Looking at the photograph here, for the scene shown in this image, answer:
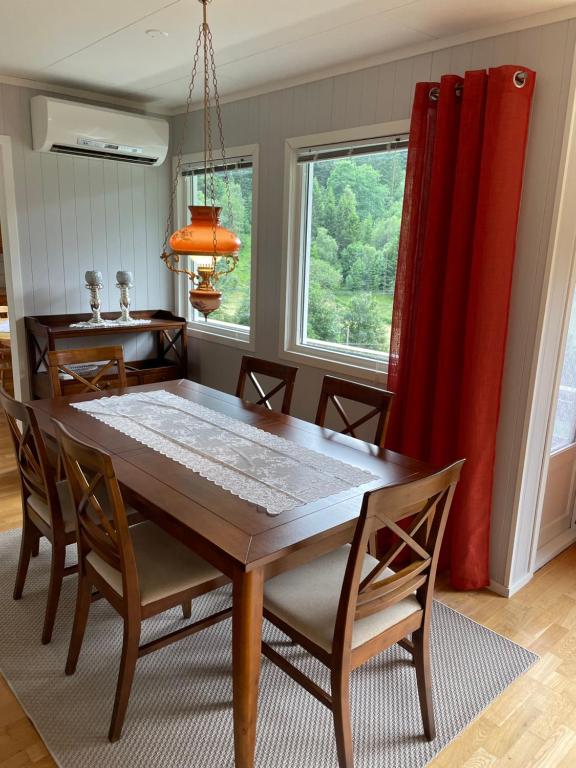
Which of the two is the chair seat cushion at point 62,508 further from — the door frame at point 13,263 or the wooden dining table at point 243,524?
→ the door frame at point 13,263

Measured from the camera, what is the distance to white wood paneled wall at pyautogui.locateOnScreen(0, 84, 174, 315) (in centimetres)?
375

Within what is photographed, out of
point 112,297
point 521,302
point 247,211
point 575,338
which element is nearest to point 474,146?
point 521,302

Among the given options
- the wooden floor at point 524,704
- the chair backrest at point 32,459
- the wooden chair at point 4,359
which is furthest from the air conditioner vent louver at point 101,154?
the wooden floor at point 524,704

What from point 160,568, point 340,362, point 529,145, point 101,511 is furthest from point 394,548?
point 340,362

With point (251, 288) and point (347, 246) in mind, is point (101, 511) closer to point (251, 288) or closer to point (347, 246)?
point (347, 246)

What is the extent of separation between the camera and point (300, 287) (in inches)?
142

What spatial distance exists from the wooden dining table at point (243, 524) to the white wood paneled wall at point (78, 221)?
216 centimetres

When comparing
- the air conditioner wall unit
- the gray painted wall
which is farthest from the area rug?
the air conditioner wall unit

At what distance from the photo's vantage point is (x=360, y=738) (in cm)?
185

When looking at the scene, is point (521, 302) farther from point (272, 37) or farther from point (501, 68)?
point (272, 37)

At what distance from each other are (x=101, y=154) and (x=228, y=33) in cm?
160

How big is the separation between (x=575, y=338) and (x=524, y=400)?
54cm

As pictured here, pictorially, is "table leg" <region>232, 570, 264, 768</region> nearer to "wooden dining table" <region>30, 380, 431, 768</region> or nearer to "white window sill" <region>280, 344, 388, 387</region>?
"wooden dining table" <region>30, 380, 431, 768</region>

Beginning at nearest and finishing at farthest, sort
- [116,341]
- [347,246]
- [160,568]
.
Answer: [160,568]
[347,246]
[116,341]
